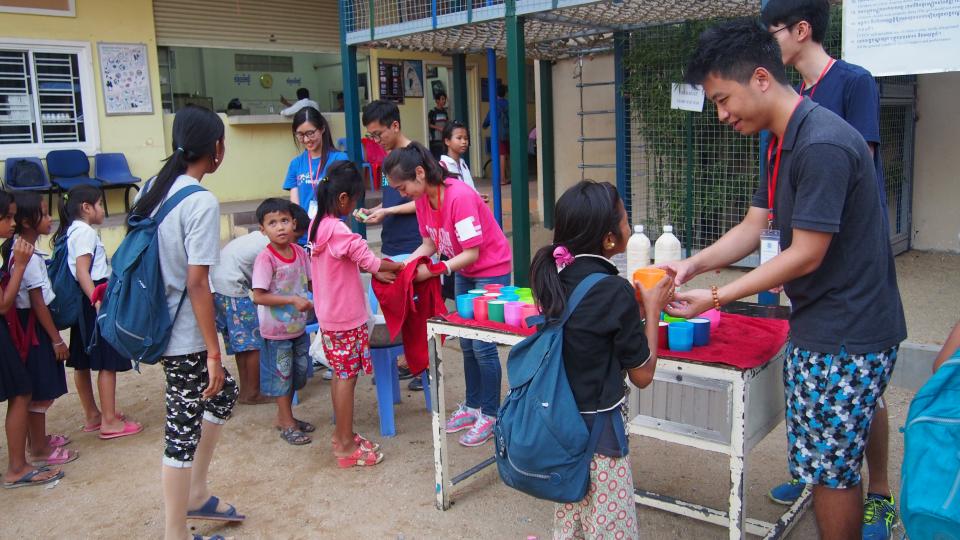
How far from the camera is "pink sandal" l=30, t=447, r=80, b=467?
12.9 feet

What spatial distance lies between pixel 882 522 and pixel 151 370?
15.7ft

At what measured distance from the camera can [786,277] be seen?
2.12 m

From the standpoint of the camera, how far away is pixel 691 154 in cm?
745

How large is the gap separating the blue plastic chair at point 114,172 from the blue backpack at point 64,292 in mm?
7388

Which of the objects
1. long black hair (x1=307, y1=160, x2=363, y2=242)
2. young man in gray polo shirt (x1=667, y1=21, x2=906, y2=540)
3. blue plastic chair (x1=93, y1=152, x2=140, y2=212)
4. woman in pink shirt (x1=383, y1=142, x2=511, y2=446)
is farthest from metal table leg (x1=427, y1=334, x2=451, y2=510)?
blue plastic chair (x1=93, y1=152, x2=140, y2=212)

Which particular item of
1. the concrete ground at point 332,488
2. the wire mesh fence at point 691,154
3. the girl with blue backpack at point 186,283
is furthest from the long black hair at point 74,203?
the wire mesh fence at point 691,154

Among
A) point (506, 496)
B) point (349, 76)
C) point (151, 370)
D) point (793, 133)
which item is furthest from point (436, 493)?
point (349, 76)

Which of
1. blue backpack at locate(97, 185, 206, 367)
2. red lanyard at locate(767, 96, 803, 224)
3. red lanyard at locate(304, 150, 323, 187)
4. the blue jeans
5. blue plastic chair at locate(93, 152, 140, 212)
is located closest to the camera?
red lanyard at locate(767, 96, 803, 224)

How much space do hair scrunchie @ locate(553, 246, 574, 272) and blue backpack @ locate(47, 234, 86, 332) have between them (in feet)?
9.98

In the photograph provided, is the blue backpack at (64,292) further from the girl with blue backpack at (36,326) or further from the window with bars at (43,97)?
the window with bars at (43,97)

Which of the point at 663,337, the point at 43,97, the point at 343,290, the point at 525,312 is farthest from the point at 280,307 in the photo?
the point at 43,97

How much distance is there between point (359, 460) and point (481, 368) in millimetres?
774

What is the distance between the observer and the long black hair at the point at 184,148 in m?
2.69

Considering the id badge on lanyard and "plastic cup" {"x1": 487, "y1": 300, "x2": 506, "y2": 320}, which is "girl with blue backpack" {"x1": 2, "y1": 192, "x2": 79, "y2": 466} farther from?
the id badge on lanyard
